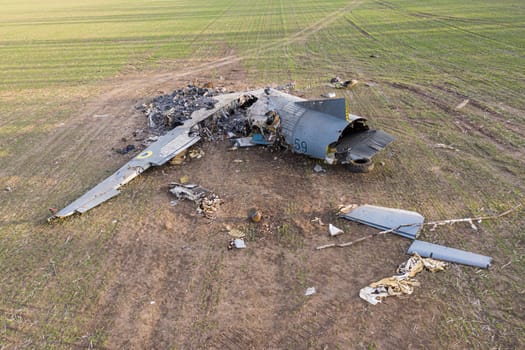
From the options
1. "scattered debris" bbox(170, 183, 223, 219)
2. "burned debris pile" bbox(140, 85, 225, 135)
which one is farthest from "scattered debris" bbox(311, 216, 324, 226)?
"burned debris pile" bbox(140, 85, 225, 135)

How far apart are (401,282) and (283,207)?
428 centimetres

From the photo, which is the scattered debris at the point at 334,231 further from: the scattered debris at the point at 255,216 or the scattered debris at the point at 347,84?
the scattered debris at the point at 347,84

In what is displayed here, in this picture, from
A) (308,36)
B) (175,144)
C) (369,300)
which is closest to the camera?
(369,300)

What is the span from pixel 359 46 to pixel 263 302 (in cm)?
2718

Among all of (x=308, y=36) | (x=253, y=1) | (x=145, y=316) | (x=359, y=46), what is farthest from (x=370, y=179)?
(x=253, y=1)

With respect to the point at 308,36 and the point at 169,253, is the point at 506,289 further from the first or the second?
the point at 308,36

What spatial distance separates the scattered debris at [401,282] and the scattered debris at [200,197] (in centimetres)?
528

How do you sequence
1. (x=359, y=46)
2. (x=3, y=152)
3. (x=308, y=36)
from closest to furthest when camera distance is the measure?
(x=3, y=152), (x=359, y=46), (x=308, y=36)

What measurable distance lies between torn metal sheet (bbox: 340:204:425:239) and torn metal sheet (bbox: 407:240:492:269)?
45 centimetres

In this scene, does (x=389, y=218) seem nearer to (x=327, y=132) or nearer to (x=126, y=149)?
(x=327, y=132)

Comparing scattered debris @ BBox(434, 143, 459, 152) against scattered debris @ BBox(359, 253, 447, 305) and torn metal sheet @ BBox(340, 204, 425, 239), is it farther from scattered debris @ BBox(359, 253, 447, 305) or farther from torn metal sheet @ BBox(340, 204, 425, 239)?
scattered debris @ BBox(359, 253, 447, 305)

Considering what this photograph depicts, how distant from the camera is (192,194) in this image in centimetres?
1216

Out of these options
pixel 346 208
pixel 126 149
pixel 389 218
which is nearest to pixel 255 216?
pixel 346 208

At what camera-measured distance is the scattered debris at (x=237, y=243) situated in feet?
32.8
